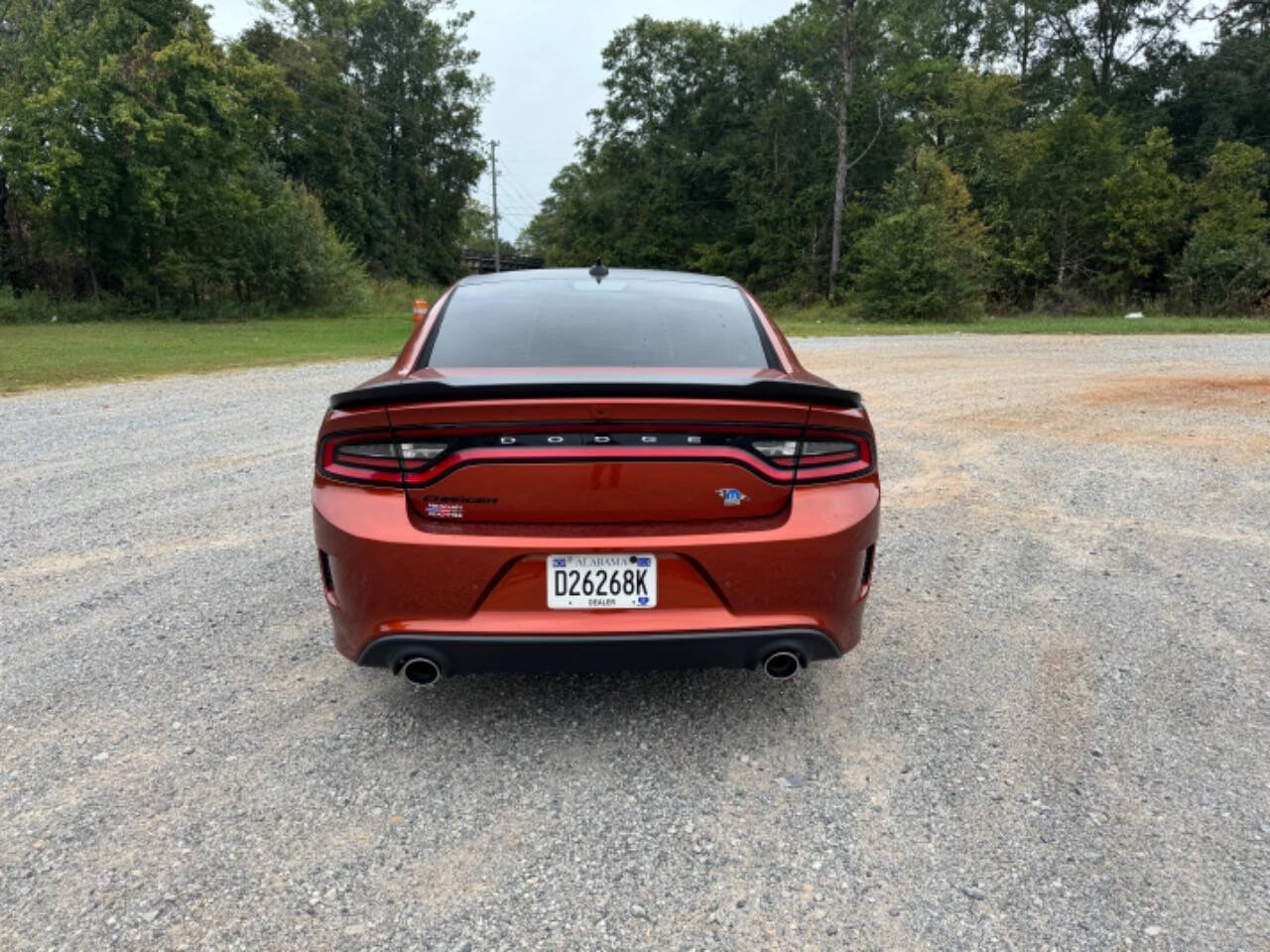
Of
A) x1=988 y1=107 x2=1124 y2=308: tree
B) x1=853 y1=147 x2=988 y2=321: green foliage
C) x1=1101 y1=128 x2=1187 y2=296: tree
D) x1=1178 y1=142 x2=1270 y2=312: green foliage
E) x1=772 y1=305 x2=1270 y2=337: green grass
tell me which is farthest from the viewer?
x1=988 y1=107 x2=1124 y2=308: tree

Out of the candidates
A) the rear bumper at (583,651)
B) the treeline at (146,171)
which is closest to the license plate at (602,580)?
the rear bumper at (583,651)

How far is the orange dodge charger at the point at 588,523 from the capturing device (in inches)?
99.0

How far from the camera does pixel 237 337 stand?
72.2 feet

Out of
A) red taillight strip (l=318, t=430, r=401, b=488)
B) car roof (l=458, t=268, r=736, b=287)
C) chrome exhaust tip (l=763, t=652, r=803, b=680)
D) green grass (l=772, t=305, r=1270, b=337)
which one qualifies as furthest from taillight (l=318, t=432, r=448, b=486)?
green grass (l=772, t=305, r=1270, b=337)

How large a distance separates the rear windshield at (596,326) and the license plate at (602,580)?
2.51 feet

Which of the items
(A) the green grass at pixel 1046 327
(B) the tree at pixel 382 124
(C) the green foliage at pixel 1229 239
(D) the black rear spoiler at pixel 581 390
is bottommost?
(A) the green grass at pixel 1046 327

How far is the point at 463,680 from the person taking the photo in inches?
130

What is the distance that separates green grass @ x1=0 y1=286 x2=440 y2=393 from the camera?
45.1ft

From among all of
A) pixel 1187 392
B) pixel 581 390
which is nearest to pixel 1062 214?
pixel 1187 392

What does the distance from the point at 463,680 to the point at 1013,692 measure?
2.09 metres

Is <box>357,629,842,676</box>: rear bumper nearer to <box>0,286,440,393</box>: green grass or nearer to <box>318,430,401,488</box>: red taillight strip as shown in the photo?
<box>318,430,401,488</box>: red taillight strip

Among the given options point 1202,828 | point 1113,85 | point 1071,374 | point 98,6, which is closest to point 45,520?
point 1202,828

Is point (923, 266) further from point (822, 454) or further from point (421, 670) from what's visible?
point (421, 670)

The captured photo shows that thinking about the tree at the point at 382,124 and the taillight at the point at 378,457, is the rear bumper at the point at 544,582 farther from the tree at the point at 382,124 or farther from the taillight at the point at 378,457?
the tree at the point at 382,124
